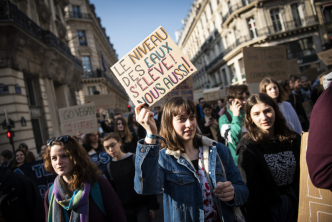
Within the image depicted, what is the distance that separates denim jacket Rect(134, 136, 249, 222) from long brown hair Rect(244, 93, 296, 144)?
590 mm

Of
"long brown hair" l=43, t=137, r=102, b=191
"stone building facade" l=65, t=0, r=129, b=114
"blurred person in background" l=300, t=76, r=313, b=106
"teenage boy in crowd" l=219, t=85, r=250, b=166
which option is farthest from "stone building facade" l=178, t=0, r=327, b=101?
"long brown hair" l=43, t=137, r=102, b=191

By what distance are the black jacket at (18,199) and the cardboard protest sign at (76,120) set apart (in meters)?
3.68

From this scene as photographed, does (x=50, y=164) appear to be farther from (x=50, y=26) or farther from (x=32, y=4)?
(x=50, y=26)

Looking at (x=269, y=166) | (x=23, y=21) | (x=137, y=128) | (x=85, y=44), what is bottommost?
(x=269, y=166)

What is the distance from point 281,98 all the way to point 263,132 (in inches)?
51.0

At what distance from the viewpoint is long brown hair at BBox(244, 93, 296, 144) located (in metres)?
2.13

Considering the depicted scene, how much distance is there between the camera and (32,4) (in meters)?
12.3

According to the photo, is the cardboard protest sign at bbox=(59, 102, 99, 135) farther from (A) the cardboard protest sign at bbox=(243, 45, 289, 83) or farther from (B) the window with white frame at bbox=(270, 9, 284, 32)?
(B) the window with white frame at bbox=(270, 9, 284, 32)

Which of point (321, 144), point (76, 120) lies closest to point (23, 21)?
point (76, 120)

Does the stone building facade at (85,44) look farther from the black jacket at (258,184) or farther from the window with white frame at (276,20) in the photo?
the black jacket at (258,184)

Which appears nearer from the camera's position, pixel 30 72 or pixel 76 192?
pixel 76 192

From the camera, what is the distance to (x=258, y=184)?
1.97 metres

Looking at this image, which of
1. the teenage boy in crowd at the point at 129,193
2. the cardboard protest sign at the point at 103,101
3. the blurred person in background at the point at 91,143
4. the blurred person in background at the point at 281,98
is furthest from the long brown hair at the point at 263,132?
the cardboard protest sign at the point at 103,101

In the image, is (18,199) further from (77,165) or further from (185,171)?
(185,171)
